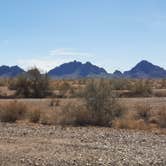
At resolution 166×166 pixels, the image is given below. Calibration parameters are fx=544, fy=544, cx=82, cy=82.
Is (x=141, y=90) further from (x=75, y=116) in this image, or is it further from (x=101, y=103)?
(x=75, y=116)

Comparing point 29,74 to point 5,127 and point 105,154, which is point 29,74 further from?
point 105,154

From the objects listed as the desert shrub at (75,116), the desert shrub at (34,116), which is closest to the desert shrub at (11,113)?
the desert shrub at (34,116)

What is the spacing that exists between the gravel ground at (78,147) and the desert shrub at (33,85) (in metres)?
35.4

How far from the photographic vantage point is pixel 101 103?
101ft

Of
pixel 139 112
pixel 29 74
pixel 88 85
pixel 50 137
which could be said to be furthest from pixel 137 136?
pixel 29 74

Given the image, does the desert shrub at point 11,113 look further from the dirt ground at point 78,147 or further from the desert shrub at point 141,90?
the desert shrub at point 141,90

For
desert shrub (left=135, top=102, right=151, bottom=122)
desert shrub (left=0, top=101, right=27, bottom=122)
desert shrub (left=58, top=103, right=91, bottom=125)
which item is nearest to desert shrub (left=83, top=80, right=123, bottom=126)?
desert shrub (left=58, top=103, right=91, bottom=125)

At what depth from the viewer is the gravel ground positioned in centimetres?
1644

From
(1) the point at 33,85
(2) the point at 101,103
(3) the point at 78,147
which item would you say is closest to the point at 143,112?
(2) the point at 101,103

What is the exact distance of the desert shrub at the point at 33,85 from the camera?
60.2 meters

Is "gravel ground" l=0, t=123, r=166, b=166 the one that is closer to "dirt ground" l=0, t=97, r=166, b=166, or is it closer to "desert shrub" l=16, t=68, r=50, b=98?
"dirt ground" l=0, t=97, r=166, b=166

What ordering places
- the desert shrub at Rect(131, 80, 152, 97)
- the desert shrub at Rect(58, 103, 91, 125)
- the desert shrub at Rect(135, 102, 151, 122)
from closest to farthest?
the desert shrub at Rect(58, 103, 91, 125), the desert shrub at Rect(135, 102, 151, 122), the desert shrub at Rect(131, 80, 152, 97)

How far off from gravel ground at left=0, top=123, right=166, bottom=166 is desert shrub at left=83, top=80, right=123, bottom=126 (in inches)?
178

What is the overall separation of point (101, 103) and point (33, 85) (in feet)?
102
